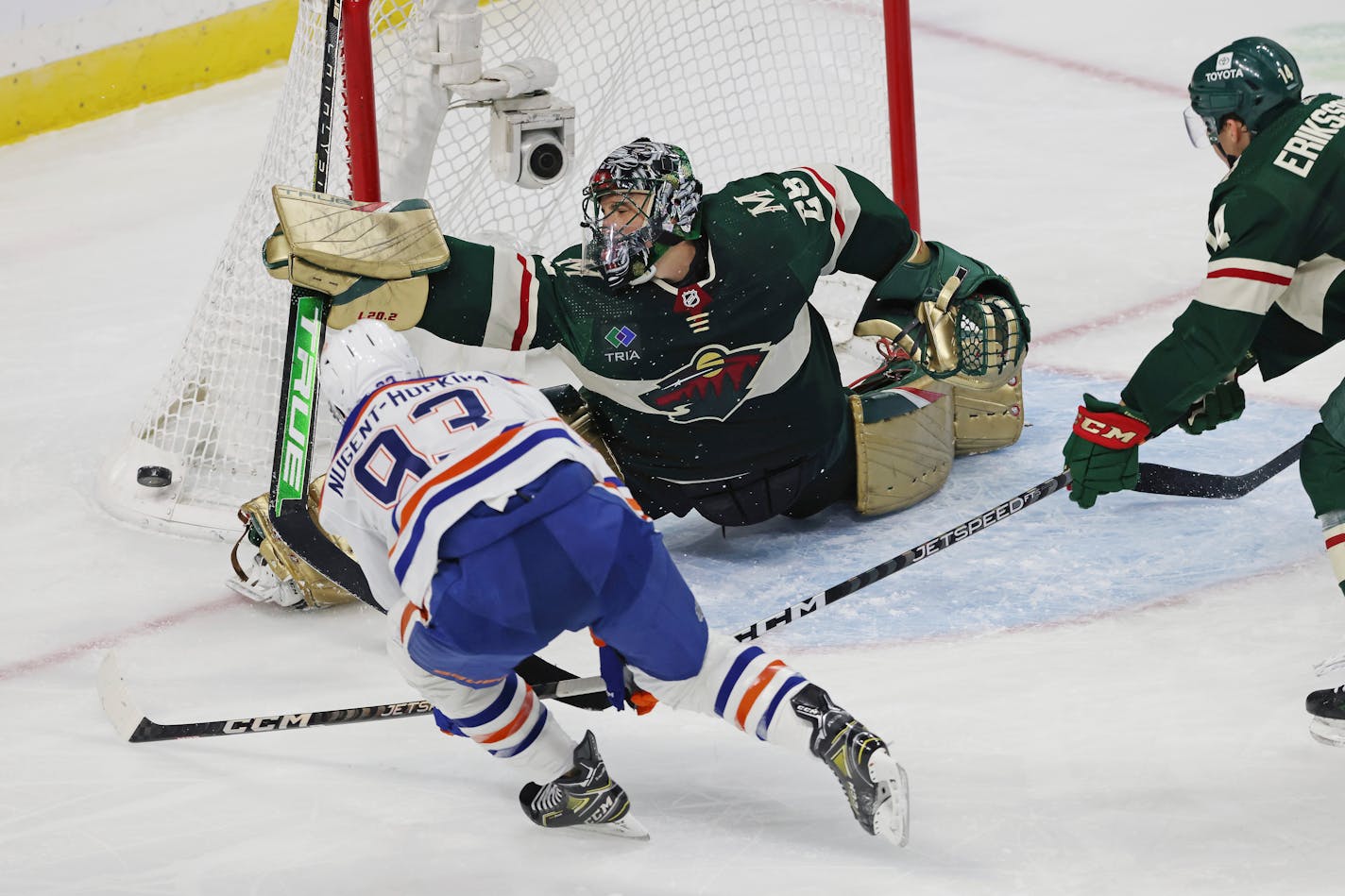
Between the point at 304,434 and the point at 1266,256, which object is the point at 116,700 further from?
the point at 1266,256

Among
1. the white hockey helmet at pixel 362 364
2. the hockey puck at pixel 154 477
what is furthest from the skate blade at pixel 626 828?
the hockey puck at pixel 154 477

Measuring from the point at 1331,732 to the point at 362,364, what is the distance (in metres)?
1.40

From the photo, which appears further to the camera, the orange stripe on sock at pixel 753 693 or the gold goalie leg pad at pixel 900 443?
the gold goalie leg pad at pixel 900 443

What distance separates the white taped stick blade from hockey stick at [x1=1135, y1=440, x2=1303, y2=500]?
73.3 inches

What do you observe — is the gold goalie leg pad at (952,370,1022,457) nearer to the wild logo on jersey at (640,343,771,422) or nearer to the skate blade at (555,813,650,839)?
the wild logo on jersey at (640,343,771,422)

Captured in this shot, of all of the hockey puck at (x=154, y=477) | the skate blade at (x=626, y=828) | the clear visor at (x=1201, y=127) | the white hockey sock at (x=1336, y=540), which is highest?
the clear visor at (x=1201, y=127)

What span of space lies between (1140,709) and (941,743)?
0.32m

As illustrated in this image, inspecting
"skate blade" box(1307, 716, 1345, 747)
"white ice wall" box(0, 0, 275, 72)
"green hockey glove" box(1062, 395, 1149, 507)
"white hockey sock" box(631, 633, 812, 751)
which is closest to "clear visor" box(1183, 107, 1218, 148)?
"green hockey glove" box(1062, 395, 1149, 507)

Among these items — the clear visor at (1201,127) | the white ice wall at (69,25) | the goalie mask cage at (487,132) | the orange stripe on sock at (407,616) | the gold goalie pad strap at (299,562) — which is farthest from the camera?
the white ice wall at (69,25)

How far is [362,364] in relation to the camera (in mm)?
2488

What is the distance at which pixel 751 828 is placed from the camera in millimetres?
2564

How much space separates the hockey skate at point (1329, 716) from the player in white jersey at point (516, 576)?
69cm

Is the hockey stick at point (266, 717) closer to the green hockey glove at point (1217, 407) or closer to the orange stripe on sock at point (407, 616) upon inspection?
the orange stripe on sock at point (407, 616)

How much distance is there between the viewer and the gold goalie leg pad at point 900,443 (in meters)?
3.60
